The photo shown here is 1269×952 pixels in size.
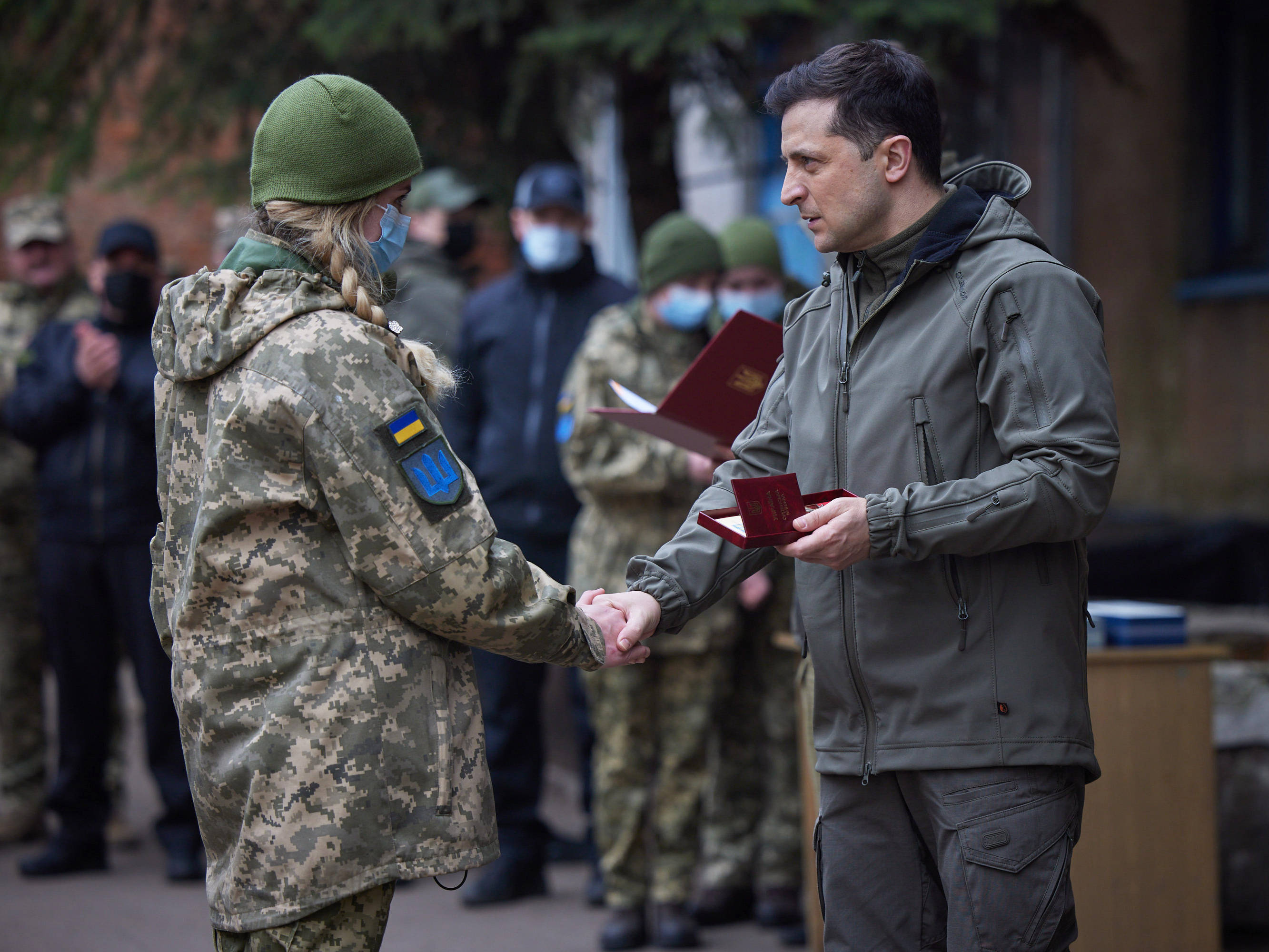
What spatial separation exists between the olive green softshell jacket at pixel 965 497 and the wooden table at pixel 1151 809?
131 cm

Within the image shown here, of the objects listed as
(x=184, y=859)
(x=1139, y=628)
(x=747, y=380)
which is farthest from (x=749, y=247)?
(x=184, y=859)

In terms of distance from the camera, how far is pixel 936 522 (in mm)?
2283

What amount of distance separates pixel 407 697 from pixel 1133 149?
22.6ft

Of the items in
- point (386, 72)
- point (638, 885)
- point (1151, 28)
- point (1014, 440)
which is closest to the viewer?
point (1014, 440)

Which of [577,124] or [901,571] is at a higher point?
[577,124]

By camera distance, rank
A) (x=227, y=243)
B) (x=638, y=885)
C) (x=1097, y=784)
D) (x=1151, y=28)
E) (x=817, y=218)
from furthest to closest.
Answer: (x=1151, y=28) → (x=227, y=243) → (x=638, y=885) → (x=1097, y=784) → (x=817, y=218)

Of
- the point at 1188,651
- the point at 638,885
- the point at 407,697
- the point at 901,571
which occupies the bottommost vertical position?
the point at 638,885

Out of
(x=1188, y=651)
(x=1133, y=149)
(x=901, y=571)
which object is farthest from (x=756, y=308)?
(x=1133, y=149)

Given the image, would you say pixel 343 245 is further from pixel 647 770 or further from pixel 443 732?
pixel 647 770

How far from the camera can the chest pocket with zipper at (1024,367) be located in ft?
7.50

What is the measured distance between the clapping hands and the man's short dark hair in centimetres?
92

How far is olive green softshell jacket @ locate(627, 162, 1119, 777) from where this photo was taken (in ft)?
7.48

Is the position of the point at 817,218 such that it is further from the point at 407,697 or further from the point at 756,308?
the point at 756,308

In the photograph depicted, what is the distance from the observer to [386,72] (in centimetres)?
684
